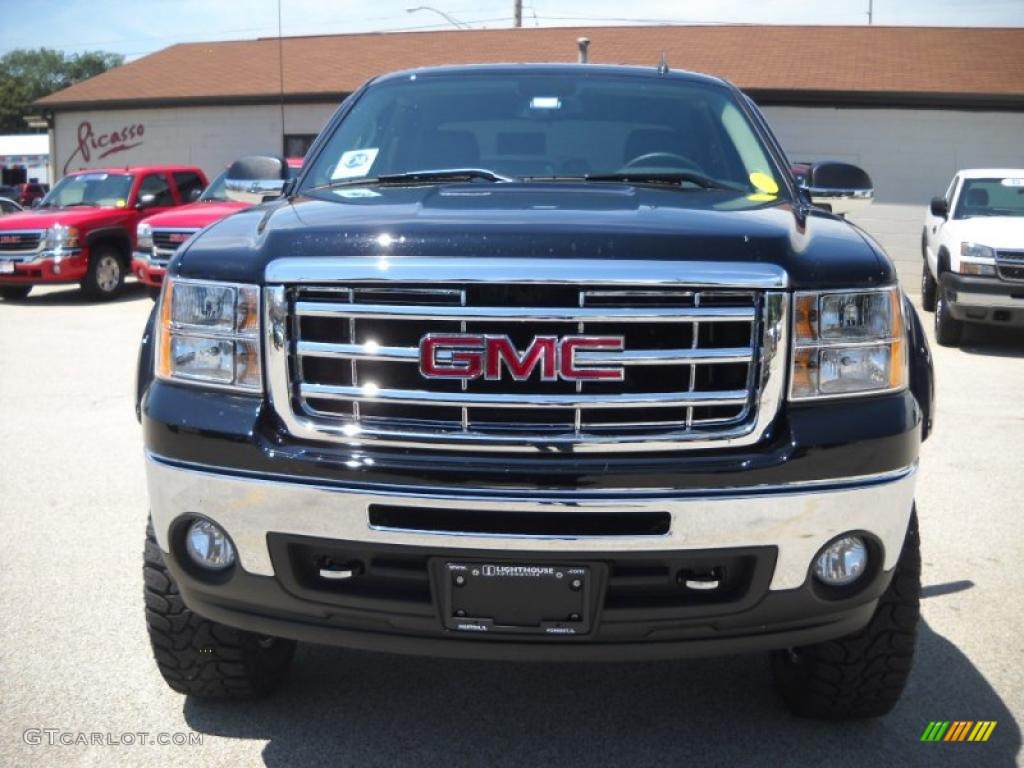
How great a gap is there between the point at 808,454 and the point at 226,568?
1374 millimetres

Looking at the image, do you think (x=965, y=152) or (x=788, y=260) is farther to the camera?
(x=965, y=152)

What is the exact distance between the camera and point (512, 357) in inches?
98.8

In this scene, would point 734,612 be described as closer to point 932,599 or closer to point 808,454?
point 808,454

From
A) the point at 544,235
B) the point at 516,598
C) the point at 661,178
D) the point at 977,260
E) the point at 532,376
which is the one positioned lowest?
the point at 516,598

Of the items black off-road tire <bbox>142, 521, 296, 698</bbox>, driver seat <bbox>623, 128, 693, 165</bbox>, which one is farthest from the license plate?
driver seat <bbox>623, 128, 693, 165</bbox>

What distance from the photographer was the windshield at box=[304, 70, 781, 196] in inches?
153

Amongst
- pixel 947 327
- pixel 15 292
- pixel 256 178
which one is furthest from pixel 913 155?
pixel 256 178

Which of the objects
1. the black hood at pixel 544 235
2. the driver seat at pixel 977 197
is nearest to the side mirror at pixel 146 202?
the driver seat at pixel 977 197

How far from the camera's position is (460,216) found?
9.01 ft

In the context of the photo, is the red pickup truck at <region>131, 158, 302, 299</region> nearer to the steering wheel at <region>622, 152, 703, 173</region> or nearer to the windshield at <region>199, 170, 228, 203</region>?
the windshield at <region>199, 170, 228, 203</region>

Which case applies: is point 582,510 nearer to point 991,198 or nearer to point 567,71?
point 567,71

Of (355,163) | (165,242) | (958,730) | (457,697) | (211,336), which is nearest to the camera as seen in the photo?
(211,336)

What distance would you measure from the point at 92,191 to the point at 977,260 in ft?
40.2

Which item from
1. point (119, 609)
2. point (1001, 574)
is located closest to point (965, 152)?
point (1001, 574)
